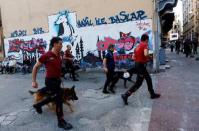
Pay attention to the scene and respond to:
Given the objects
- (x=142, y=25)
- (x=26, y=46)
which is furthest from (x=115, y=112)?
(x=26, y=46)

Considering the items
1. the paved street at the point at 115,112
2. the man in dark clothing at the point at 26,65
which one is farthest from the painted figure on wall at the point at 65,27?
the paved street at the point at 115,112

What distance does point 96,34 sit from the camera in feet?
60.4

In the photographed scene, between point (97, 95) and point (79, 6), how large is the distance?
923 centimetres

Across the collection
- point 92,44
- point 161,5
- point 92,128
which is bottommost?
point 92,128

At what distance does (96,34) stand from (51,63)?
Result: 11.4 metres

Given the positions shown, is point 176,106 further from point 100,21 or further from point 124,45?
point 100,21

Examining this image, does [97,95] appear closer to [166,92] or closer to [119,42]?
[166,92]

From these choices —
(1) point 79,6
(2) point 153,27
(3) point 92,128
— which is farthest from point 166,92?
(1) point 79,6

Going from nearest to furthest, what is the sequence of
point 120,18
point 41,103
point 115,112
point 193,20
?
point 41,103 < point 115,112 < point 120,18 < point 193,20

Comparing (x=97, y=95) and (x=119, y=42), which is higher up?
(x=119, y=42)

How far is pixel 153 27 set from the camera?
16609mm

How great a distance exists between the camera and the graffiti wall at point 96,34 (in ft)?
56.9

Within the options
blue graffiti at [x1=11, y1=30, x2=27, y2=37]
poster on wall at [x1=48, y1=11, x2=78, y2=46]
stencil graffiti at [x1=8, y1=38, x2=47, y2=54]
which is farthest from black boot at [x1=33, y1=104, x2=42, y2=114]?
blue graffiti at [x1=11, y1=30, x2=27, y2=37]

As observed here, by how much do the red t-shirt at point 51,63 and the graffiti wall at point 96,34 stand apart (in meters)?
10.1
